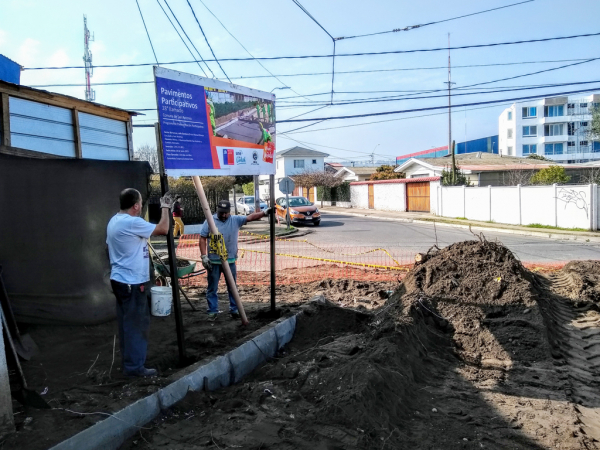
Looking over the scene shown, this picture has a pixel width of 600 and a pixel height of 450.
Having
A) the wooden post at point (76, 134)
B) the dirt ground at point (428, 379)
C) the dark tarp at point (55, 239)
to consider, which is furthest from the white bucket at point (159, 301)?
the wooden post at point (76, 134)

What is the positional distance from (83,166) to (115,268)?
5.59 feet

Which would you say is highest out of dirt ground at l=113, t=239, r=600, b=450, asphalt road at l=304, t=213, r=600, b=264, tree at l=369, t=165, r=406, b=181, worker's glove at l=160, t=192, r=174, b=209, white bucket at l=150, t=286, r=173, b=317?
tree at l=369, t=165, r=406, b=181

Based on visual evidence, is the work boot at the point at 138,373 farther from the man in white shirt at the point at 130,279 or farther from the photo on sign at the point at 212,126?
the photo on sign at the point at 212,126

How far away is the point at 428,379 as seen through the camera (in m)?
5.27

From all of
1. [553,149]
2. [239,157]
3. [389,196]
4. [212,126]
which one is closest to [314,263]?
[239,157]

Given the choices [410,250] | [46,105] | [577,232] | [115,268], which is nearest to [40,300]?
[115,268]

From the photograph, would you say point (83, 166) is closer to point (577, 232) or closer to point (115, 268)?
point (115, 268)

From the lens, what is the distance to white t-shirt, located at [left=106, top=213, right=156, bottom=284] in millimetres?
4578

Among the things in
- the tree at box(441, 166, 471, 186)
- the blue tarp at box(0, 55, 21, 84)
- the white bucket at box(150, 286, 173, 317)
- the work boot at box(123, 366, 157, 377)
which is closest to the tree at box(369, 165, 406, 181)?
the tree at box(441, 166, 471, 186)

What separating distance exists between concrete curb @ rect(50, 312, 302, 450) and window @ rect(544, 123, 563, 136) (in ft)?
239

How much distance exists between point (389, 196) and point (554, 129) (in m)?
41.4

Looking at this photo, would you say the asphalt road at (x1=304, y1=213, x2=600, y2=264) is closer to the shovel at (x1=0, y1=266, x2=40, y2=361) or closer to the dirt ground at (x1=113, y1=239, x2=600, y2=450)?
the dirt ground at (x1=113, y1=239, x2=600, y2=450)

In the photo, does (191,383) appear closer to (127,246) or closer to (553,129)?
(127,246)

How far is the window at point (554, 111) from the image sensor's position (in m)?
68.1
